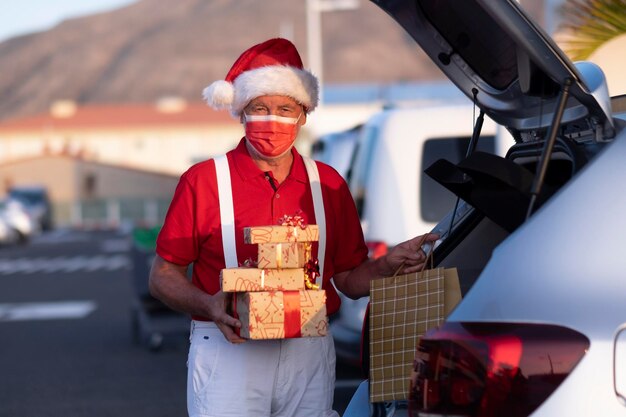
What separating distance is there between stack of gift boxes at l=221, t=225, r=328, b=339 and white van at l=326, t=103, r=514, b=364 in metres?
5.27

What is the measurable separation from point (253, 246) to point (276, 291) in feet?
1.33

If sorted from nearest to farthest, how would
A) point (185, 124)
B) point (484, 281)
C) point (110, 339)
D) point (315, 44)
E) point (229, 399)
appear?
point (484, 281), point (229, 399), point (110, 339), point (315, 44), point (185, 124)

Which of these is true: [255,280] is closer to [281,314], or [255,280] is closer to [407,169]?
[281,314]

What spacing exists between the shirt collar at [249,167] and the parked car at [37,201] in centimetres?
5178

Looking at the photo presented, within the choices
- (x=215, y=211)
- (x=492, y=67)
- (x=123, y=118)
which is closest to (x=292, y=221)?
(x=215, y=211)

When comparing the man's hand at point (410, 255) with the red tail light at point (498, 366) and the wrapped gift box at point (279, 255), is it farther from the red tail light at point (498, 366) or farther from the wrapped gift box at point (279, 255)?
the red tail light at point (498, 366)

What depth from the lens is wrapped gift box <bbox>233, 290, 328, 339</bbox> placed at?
12.4 ft

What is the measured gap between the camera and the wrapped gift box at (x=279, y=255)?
3.80 meters

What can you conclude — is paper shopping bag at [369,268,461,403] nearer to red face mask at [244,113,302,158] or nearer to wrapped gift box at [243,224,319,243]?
wrapped gift box at [243,224,319,243]

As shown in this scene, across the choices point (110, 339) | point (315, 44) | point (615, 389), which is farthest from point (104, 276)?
point (615, 389)

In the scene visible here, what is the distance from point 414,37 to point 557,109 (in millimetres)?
1061

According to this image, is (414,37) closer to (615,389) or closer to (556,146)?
(556,146)

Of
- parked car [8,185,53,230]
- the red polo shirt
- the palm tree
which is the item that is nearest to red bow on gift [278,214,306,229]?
the red polo shirt

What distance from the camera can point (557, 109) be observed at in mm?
3217
